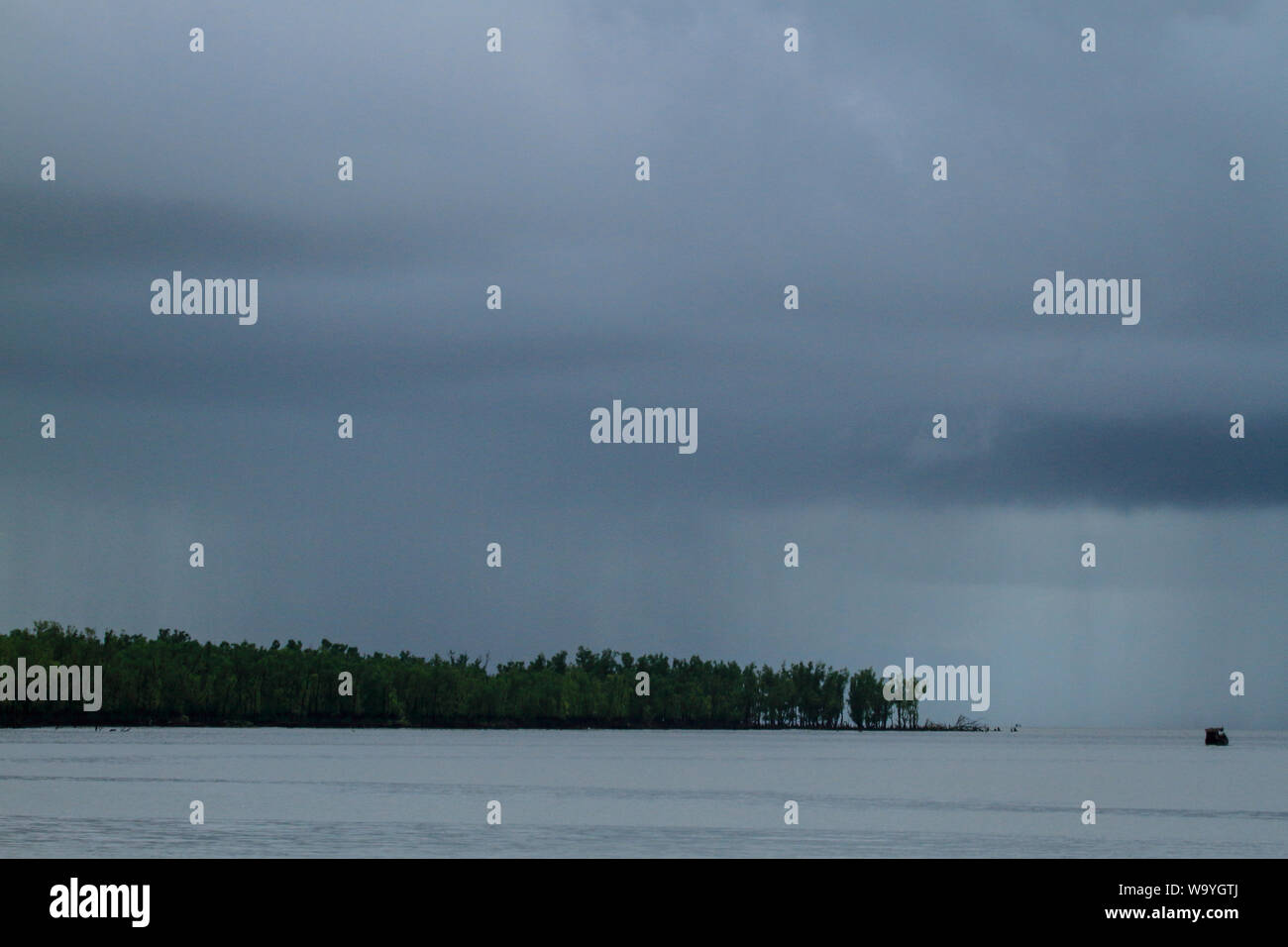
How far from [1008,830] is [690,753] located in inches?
4847

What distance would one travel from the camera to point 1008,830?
71.2 metres

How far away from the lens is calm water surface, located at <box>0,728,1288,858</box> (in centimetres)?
5912

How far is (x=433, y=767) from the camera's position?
5207 inches

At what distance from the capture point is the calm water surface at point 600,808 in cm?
5912

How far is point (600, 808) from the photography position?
81250 millimetres
